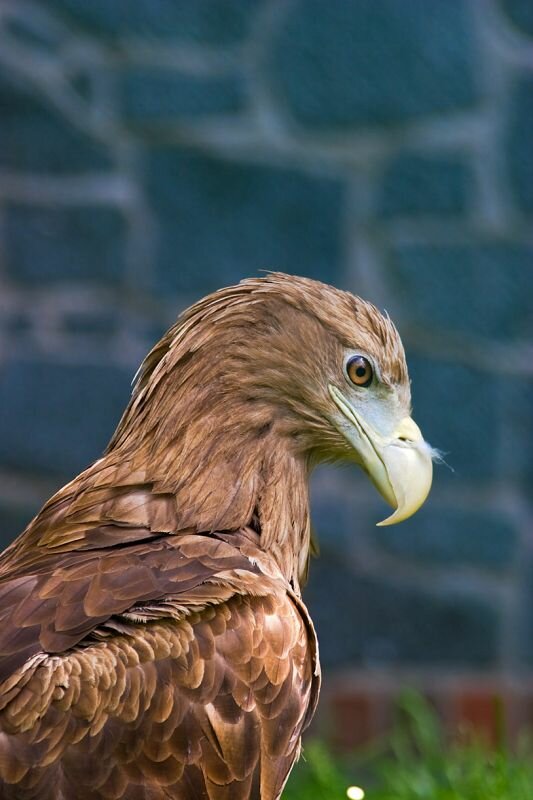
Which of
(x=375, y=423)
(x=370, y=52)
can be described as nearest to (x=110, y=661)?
(x=375, y=423)

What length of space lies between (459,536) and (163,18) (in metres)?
1.76

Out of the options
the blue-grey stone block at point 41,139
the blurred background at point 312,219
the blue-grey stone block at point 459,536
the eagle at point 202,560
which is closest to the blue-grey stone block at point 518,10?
the blurred background at point 312,219

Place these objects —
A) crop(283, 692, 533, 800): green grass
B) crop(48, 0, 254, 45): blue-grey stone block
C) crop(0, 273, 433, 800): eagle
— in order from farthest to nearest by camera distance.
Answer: crop(48, 0, 254, 45): blue-grey stone block
crop(283, 692, 533, 800): green grass
crop(0, 273, 433, 800): eagle

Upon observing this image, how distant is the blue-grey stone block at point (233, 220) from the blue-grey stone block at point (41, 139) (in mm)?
191

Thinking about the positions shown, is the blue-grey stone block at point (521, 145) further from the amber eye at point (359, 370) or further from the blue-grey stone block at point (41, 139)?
the amber eye at point (359, 370)

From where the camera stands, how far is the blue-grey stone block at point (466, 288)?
4398 millimetres

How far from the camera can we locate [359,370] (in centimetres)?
266

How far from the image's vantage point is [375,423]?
2660 mm

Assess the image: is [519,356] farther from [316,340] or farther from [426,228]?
[316,340]

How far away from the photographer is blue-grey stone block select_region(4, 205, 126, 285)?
4.39 meters

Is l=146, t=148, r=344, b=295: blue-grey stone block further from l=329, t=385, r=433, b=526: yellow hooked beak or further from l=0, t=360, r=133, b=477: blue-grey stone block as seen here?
l=329, t=385, r=433, b=526: yellow hooked beak

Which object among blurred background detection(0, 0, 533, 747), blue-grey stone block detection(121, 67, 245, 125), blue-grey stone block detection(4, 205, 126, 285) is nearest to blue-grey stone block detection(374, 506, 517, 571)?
blurred background detection(0, 0, 533, 747)

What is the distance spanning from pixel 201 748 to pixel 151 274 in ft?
7.53

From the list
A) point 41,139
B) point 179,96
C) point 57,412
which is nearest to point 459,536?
point 57,412
